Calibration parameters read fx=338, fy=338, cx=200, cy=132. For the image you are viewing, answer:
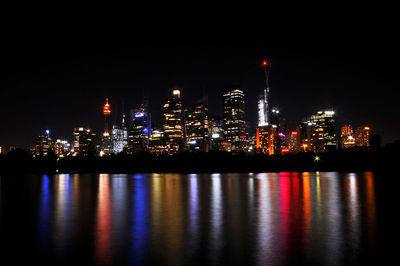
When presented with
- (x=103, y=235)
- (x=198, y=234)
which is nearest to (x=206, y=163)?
(x=198, y=234)

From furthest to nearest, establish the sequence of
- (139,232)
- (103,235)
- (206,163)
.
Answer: (206,163) < (139,232) < (103,235)

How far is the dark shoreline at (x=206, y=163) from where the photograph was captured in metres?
128

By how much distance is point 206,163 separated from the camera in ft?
453

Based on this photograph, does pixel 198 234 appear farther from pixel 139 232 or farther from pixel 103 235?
pixel 103 235

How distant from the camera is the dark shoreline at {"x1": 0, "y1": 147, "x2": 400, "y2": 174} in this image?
12788 cm

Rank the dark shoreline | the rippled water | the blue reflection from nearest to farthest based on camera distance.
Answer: the rippled water → the blue reflection → the dark shoreline

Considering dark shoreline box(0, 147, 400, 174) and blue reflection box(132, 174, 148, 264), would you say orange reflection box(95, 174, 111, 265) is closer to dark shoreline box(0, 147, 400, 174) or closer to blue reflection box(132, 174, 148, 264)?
blue reflection box(132, 174, 148, 264)

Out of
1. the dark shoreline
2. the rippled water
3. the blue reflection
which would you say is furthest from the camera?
the dark shoreline

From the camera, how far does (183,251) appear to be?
13.7 m

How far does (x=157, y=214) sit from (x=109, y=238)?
24.4 ft

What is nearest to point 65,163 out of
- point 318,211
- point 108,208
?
point 108,208

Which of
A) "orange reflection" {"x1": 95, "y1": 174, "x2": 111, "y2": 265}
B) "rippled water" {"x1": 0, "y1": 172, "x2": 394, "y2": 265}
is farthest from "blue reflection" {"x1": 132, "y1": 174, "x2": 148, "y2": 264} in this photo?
"orange reflection" {"x1": 95, "y1": 174, "x2": 111, "y2": 265}

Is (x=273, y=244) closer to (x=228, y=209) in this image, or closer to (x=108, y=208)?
(x=228, y=209)

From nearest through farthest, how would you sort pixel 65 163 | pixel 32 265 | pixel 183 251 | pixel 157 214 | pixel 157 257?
pixel 32 265 < pixel 157 257 < pixel 183 251 < pixel 157 214 < pixel 65 163
